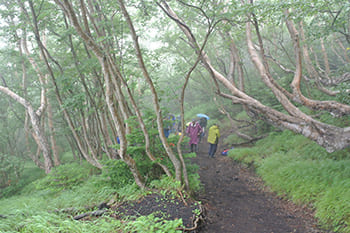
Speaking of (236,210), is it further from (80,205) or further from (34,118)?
(34,118)

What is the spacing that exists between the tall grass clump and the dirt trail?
28 centimetres

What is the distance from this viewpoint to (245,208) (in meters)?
5.37

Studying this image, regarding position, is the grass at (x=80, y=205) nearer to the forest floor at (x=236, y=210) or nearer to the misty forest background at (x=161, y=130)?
the misty forest background at (x=161, y=130)

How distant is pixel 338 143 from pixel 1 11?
10.2 meters

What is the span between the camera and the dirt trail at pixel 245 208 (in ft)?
14.4

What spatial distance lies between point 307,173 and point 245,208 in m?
1.84

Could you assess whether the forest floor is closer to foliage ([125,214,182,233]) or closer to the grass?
the grass

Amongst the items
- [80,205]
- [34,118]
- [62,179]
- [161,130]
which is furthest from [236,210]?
[34,118]

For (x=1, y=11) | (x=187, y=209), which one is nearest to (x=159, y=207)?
(x=187, y=209)

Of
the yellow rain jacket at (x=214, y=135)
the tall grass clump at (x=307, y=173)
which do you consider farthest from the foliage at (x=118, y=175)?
the yellow rain jacket at (x=214, y=135)

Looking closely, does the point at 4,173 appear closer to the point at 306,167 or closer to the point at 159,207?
the point at 159,207

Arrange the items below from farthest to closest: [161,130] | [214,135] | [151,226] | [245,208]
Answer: [214,135], [245,208], [161,130], [151,226]

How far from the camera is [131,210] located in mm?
4535

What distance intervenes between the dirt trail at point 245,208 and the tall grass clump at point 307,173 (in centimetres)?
28
